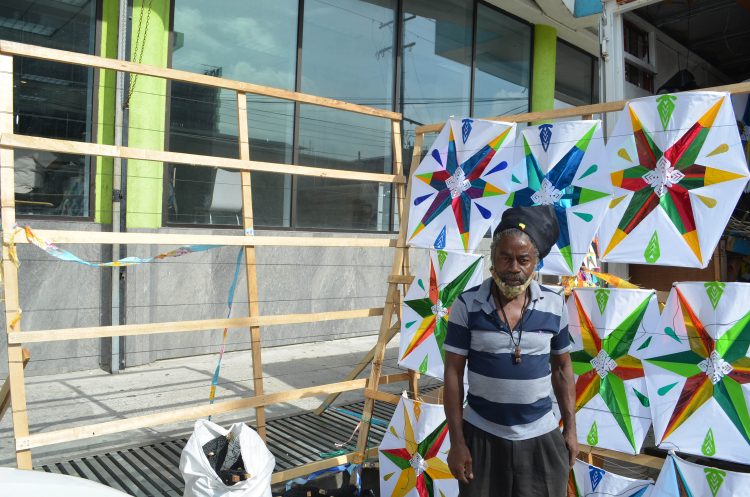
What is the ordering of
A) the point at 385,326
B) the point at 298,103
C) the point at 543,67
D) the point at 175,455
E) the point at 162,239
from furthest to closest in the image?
the point at 543,67 → the point at 298,103 → the point at 175,455 → the point at 385,326 → the point at 162,239

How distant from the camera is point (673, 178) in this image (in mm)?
2820

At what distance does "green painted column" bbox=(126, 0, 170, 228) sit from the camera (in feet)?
19.9

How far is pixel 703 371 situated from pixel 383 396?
178 cm

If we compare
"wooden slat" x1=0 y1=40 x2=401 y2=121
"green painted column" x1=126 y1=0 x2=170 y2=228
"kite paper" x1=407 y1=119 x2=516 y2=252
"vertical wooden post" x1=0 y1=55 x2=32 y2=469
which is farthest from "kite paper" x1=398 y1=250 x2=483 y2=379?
"green painted column" x1=126 y1=0 x2=170 y2=228

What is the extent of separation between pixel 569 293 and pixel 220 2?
5.37 metres

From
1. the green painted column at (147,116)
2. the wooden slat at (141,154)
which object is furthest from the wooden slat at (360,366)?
the green painted column at (147,116)

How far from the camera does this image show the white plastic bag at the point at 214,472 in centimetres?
290

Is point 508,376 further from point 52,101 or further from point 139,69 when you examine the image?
point 52,101

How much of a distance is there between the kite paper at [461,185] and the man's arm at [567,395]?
3.52 feet

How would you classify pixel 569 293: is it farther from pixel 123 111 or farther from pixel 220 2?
pixel 220 2

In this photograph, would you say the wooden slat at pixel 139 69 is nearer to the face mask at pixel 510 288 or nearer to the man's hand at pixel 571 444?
the face mask at pixel 510 288

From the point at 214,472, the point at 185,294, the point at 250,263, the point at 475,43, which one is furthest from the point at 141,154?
the point at 475,43

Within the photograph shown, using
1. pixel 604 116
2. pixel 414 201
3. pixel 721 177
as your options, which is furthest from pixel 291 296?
pixel 721 177

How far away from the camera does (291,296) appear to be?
7.36m
